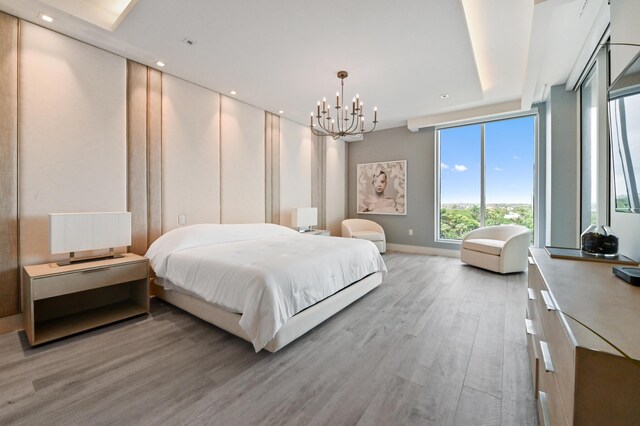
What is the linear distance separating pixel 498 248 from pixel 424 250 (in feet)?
5.75

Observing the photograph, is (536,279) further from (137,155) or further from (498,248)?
(137,155)

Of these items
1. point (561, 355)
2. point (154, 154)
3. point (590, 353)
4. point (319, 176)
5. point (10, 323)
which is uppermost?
point (319, 176)

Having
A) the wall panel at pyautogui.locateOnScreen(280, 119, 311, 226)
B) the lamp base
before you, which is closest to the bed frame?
the lamp base

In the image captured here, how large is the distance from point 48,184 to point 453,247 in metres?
6.24

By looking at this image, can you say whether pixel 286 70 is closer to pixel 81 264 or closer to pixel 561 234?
pixel 81 264

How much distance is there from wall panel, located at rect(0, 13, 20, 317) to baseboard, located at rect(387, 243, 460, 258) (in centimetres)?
591

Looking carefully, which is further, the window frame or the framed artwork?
the framed artwork

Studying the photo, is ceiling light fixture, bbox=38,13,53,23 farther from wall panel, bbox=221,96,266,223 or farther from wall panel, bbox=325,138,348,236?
wall panel, bbox=325,138,348,236

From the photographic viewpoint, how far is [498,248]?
162 inches

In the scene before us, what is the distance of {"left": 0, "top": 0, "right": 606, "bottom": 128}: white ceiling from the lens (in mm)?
2227

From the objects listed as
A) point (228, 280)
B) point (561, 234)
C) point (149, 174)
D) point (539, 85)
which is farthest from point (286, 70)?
point (561, 234)

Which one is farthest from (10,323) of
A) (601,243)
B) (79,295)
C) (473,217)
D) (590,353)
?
(473,217)

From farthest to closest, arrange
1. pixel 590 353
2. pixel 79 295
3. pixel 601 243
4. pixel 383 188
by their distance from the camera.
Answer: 1. pixel 383 188
2. pixel 79 295
3. pixel 601 243
4. pixel 590 353

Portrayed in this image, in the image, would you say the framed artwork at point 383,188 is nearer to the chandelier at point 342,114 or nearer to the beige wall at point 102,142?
the chandelier at point 342,114
